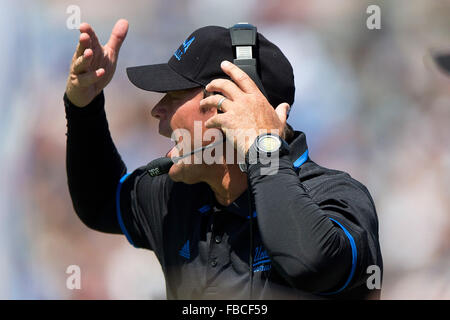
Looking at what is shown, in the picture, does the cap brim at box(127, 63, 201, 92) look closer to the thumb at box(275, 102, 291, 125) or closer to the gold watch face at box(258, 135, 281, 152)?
the thumb at box(275, 102, 291, 125)

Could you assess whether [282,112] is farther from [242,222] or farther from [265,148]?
[242,222]

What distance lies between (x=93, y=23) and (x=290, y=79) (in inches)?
68.8

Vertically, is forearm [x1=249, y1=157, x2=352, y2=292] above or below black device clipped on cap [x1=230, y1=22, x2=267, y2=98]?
below

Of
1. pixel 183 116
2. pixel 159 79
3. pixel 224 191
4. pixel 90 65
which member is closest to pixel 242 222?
pixel 224 191

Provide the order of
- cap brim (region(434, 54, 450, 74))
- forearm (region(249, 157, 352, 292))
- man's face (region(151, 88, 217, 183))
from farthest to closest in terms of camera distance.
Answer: cap brim (region(434, 54, 450, 74)), man's face (region(151, 88, 217, 183)), forearm (region(249, 157, 352, 292))

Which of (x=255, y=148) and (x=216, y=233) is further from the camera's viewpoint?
(x=216, y=233)

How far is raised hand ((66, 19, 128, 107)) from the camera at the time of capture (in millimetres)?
1562

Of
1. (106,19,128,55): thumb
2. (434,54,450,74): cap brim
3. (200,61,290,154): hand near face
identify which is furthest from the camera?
(434,54,450,74): cap brim

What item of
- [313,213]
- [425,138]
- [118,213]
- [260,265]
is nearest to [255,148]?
[313,213]

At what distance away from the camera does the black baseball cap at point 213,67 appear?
161 centimetres

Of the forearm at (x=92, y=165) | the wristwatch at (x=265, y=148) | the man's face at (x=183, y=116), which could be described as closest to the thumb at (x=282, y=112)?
the wristwatch at (x=265, y=148)

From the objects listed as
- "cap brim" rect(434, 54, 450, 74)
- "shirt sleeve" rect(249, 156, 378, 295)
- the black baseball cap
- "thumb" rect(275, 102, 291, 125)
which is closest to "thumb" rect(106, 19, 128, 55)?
the black baseball cap

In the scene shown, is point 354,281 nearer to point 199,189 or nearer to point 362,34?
point 199,189

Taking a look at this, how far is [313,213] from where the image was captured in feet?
4.03
